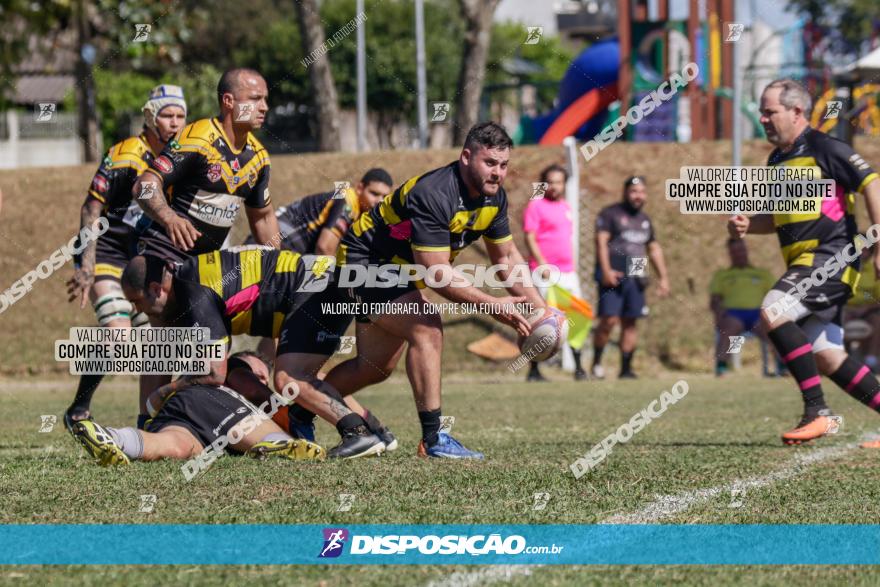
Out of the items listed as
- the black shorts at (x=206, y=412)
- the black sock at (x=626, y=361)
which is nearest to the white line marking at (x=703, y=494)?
the black shorts at (x=206, y=412)

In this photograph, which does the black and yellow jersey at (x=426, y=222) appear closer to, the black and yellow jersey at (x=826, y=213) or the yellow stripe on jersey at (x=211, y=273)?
the yellow stripe on jersey at (x=211, y=273)

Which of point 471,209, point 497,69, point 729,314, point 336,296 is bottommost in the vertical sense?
point 729,314

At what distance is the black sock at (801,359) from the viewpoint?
7.87 m

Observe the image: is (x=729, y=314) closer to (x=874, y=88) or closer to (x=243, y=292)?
(x=874, y=88)

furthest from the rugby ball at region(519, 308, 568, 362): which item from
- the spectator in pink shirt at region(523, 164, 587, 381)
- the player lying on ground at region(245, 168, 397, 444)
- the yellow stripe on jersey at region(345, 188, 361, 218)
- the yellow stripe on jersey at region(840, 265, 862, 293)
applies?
the spectator in pink shirt at region(523, 164, 587, 381)

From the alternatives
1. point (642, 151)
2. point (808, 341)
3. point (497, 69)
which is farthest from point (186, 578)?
point (497, 69)

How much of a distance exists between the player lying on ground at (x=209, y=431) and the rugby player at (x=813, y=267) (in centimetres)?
298

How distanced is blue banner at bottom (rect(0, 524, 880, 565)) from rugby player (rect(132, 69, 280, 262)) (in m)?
3.16

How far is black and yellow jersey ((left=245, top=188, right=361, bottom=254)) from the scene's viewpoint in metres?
9.66

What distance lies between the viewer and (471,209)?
23.2 feet

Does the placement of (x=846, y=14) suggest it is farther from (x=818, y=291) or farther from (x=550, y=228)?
(x=818, y=291)

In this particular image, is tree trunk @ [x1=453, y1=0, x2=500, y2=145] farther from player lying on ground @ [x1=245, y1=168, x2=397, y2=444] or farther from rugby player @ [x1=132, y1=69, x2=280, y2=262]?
rugby player @ [x1=132, y1=69, x2=280, y2=262]

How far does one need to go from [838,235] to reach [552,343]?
214 centimetres

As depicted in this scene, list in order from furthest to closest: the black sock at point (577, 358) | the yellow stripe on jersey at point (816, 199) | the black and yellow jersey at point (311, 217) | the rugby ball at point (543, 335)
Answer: the black sock at point (577, 358), the black and yellow jersey at point (311, 217), the yellow stripe on jersey at point (816, 199), the rugby ball at point (543, 335)
